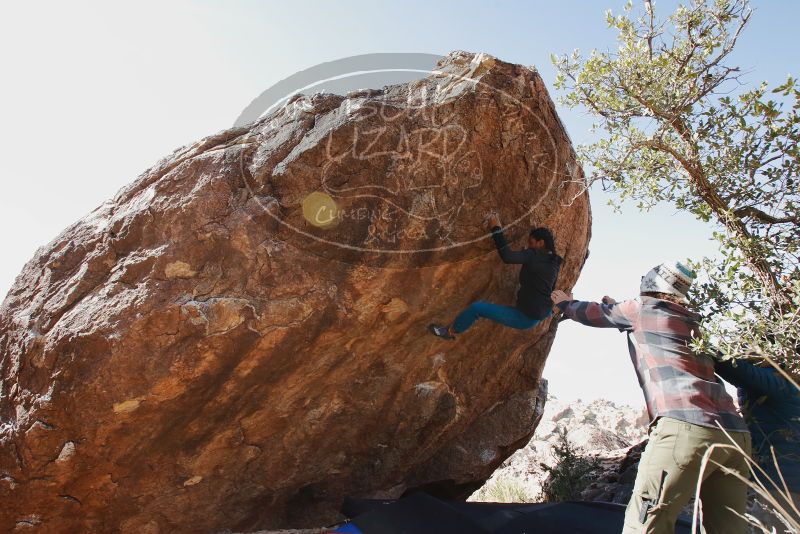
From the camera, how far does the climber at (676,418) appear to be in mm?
3678

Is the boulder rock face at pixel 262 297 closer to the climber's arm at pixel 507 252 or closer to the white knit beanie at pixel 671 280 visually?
the climber's arm at pixel 507 252

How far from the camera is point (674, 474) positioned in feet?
12.1

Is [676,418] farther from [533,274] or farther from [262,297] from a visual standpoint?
[262,297]

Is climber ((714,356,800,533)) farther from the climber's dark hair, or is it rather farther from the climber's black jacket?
the climber's dark hair

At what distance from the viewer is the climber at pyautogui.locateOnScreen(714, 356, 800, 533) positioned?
188 inches

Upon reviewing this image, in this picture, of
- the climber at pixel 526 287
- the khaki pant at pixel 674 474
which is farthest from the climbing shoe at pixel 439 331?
the khaki pant at pixel 674 474

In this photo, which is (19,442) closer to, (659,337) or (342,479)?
(342,479)

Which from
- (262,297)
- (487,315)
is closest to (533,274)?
(487,315)

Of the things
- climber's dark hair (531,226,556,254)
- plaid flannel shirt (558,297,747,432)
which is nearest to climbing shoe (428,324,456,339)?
climber's dark hair (531,226,556,254)

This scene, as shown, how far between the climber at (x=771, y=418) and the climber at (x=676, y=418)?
90 cm

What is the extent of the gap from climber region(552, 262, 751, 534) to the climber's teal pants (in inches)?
57.8

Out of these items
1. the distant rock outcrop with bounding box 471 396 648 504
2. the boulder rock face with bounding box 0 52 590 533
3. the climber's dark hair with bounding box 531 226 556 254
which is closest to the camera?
the boulder rock face with bounding box 0 52 590 533

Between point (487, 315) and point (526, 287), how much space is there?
49cm

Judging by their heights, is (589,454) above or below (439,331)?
below
